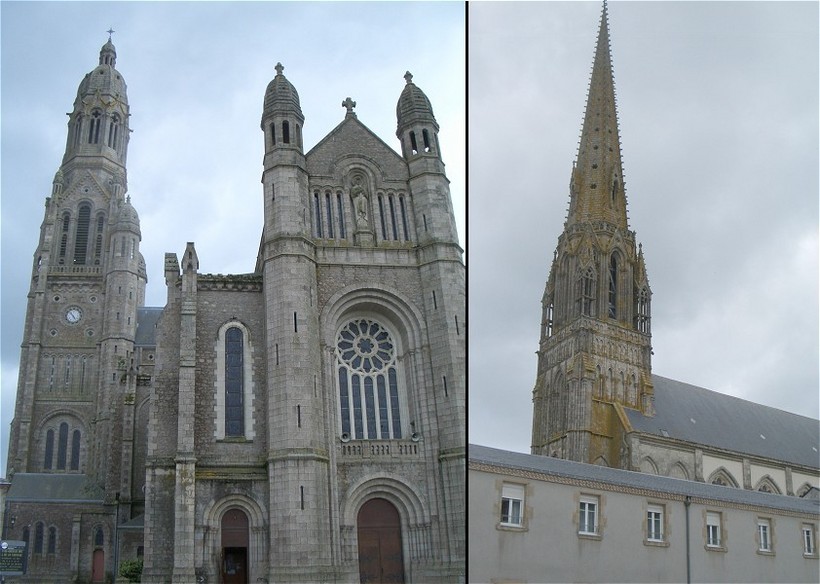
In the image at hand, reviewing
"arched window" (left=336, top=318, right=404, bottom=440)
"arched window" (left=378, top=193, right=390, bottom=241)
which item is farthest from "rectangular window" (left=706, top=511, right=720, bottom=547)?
"arched window" (left=378, top=193, right=390, bottom=241)

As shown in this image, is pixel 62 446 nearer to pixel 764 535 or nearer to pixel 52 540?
pixel 52 540

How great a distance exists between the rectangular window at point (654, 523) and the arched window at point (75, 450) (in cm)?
3361

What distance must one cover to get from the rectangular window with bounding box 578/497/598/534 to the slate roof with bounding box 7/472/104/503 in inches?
1101

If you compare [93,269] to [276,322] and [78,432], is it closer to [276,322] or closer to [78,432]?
[78,432]

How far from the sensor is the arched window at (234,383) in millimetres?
26344

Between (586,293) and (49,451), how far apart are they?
34409 millimetres

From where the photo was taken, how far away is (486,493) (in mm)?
23938

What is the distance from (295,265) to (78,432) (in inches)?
1167

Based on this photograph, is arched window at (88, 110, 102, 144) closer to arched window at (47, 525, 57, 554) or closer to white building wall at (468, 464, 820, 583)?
arched window at (47, 525, 57, 554)

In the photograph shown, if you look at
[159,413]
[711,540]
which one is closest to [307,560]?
[159,413]

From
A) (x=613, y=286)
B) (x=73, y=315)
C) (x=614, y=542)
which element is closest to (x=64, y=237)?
(x=73, y=315)

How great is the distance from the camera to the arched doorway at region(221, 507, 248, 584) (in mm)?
24859

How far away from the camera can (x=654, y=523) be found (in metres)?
28.3

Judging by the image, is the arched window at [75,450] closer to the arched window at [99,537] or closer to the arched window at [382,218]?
the arched window at [99,537]
